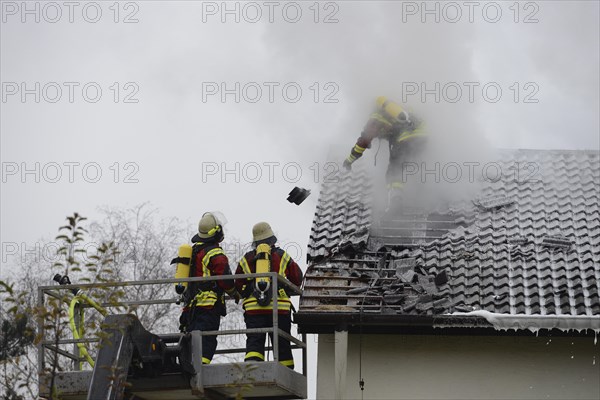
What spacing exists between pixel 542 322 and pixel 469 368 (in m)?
Answer: 0.98

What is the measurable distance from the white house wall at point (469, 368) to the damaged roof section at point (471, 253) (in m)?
0.42

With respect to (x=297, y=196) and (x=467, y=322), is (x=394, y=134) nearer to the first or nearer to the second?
(x=297, y=196)

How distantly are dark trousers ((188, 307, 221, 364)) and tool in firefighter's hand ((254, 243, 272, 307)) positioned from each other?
496 millimetres

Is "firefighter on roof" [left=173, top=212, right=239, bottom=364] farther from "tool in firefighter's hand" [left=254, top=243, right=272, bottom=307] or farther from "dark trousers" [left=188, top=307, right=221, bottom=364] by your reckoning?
"tool in firefighter's hand" [left=254, top=243, right=272, bottom=307]

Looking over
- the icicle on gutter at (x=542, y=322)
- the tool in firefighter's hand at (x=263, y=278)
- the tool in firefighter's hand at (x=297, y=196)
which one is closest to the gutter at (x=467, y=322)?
the icicle on gutter at (x=542, y=322)

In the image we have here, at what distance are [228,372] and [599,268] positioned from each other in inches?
178

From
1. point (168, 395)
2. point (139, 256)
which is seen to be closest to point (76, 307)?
point (168, 395)

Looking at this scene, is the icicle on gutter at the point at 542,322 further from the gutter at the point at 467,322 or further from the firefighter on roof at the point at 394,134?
the firefighter on roof at the point at 394,134

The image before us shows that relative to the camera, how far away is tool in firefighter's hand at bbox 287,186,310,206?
14.0m

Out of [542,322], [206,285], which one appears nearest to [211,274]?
[206,285]

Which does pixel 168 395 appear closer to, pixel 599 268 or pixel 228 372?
pixel 228 372

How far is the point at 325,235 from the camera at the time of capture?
13.8 m

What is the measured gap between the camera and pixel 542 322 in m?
11.8

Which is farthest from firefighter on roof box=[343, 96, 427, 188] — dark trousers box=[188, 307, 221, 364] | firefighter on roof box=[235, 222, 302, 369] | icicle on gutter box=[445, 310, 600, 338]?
dark trousers box=[188, 307, 221, 364]
